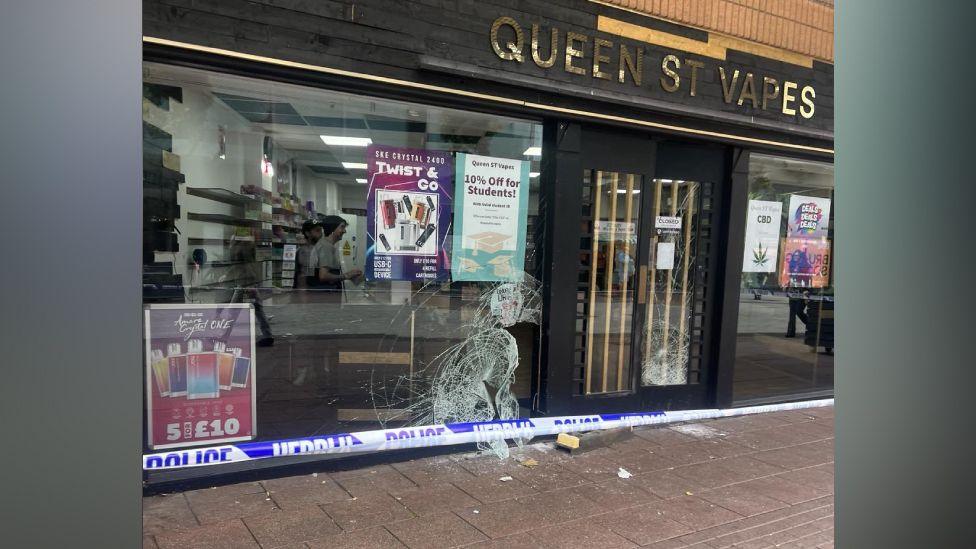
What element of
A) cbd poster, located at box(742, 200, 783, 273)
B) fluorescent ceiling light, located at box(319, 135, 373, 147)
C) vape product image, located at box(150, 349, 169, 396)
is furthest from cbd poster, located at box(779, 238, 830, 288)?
vape product image, located at box(150, 349, 169, 396)

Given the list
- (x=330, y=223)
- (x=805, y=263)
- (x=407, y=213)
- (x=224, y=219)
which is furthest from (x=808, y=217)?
(x=224, y=219)

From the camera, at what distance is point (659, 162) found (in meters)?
5.98

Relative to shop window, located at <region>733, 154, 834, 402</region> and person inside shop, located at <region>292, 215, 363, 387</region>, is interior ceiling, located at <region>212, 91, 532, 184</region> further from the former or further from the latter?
shop window, located at <region>733, 154, 834, 402</region>

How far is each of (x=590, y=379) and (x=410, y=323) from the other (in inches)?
75.2

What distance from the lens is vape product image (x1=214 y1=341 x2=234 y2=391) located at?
165 inches

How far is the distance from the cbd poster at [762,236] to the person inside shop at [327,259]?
4.44 metres

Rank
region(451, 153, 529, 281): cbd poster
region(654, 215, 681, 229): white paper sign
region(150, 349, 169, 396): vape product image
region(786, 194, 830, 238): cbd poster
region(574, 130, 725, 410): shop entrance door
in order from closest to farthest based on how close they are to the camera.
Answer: region(150, 349, 169, 396): vape product image → region(451, 153, 529, 281): cbd poster → region(574, 130, 725, 410): shop entrance door → region(654, 215, 681, 229): white paper sign → region(786, 194, 830, 238): cbd poster

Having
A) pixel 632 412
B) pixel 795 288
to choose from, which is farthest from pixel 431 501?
pixel 795 288

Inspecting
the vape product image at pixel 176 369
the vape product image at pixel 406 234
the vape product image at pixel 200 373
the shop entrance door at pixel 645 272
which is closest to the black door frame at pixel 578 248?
the shop entrance door at pixel 645 272

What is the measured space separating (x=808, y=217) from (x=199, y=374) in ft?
22.1

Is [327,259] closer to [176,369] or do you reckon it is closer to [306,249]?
[306,249]

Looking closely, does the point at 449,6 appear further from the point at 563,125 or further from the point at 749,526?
the point at 749,526

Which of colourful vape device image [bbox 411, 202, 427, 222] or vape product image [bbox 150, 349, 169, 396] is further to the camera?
colourful vape device image [bbox 411, 202, 427, 222]

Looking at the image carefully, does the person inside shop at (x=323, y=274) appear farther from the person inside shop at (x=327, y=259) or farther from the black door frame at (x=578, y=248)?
the black door frame at (x=578, y=248)
